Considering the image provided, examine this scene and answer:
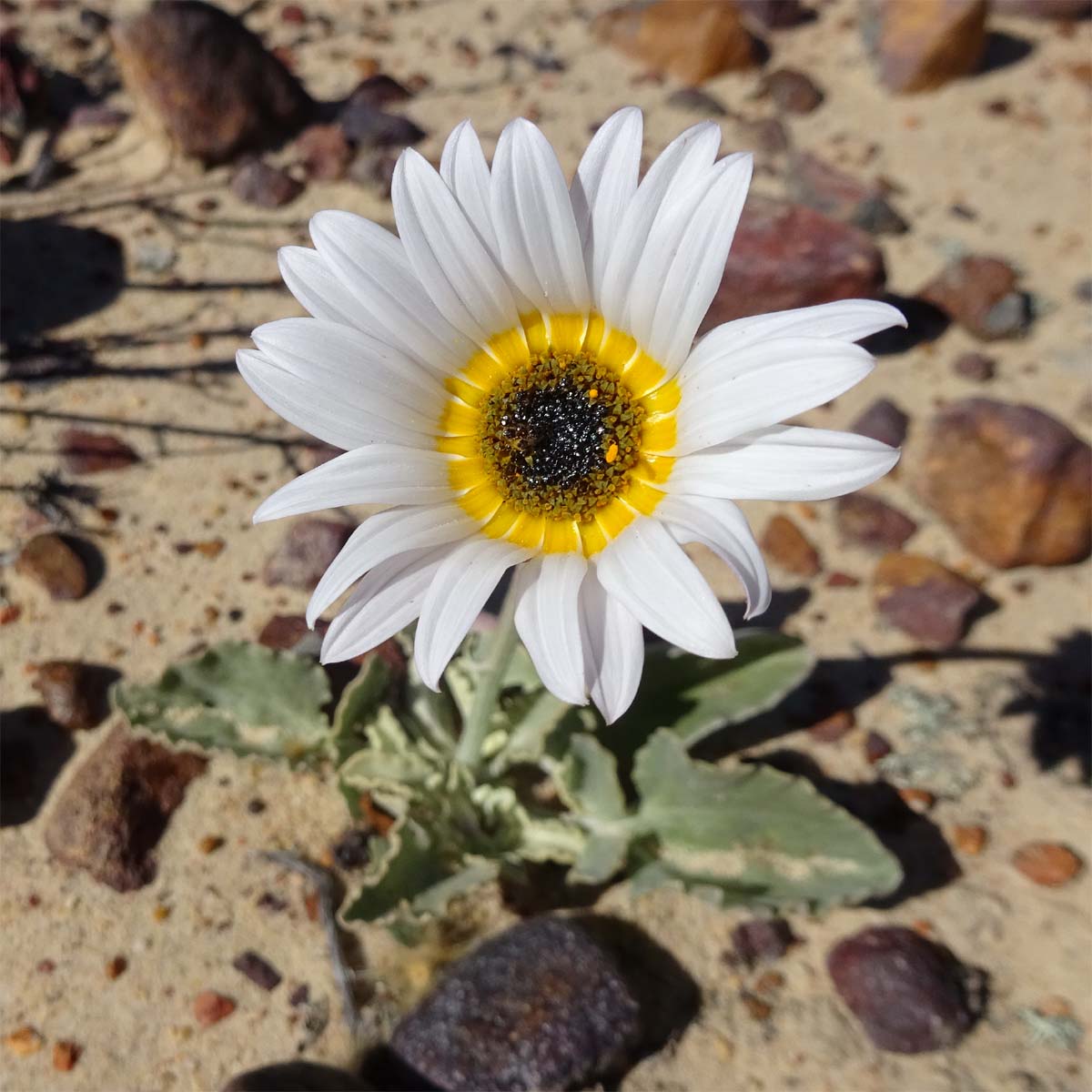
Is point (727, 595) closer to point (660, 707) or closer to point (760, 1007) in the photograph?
point (660, 707)

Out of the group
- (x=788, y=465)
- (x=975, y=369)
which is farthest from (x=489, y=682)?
(x=975, y=369)

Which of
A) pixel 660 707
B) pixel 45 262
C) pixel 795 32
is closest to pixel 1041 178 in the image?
pixel 795 32

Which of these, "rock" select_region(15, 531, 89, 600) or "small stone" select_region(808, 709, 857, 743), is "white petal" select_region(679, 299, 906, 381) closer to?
"small stone" select_region(808, 709, 857, 743)

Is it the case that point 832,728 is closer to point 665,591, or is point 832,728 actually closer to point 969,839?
point 969,839

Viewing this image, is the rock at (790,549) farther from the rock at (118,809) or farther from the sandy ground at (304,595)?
the rock at (118,809)

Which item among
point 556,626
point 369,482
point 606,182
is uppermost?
point 606,182
